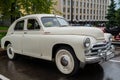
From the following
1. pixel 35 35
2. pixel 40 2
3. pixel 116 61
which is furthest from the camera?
pixel 40 2

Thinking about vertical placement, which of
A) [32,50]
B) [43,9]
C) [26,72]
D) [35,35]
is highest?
[43,9]

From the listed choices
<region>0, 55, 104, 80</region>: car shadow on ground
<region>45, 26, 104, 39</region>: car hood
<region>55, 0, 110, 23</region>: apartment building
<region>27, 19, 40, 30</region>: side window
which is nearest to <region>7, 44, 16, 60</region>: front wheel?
<region>0, 55, 104, 80</region>: car shadow on ground

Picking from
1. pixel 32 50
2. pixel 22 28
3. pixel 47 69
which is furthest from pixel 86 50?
pixel 22 28

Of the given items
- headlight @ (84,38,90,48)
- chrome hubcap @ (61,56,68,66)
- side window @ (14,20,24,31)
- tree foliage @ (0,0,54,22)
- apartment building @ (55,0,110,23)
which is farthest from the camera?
apartment building @ (55,0,110,23)

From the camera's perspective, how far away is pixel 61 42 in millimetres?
6805

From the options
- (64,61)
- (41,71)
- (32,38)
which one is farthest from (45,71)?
(32,38)

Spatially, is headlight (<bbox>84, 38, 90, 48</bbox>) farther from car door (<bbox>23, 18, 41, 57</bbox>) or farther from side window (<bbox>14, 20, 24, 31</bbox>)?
side window (<bbox>14, 20, 24, 31</bbox>)

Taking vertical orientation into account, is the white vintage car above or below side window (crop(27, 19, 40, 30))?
below

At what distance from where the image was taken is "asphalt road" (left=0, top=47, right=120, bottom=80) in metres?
6.59

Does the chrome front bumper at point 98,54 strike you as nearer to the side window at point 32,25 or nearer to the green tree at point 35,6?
the side window at point 32,25

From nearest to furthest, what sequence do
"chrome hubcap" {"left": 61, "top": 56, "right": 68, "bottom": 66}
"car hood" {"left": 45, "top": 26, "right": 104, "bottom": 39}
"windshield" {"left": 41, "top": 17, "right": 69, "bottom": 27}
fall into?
"car hood" {"left": 45, "top": 26, "right": 104, "bottom": 39}, "chrome hubcap" {"left": 61, "top": 56, "right": 68, "bottom": 66}, "windshield" {"left": 41, "top": 17, "right": 69, "bottom": 27}

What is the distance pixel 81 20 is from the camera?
304ft

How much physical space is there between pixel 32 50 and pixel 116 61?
3120mm

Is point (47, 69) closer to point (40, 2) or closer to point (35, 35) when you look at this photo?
point (35, 35)
